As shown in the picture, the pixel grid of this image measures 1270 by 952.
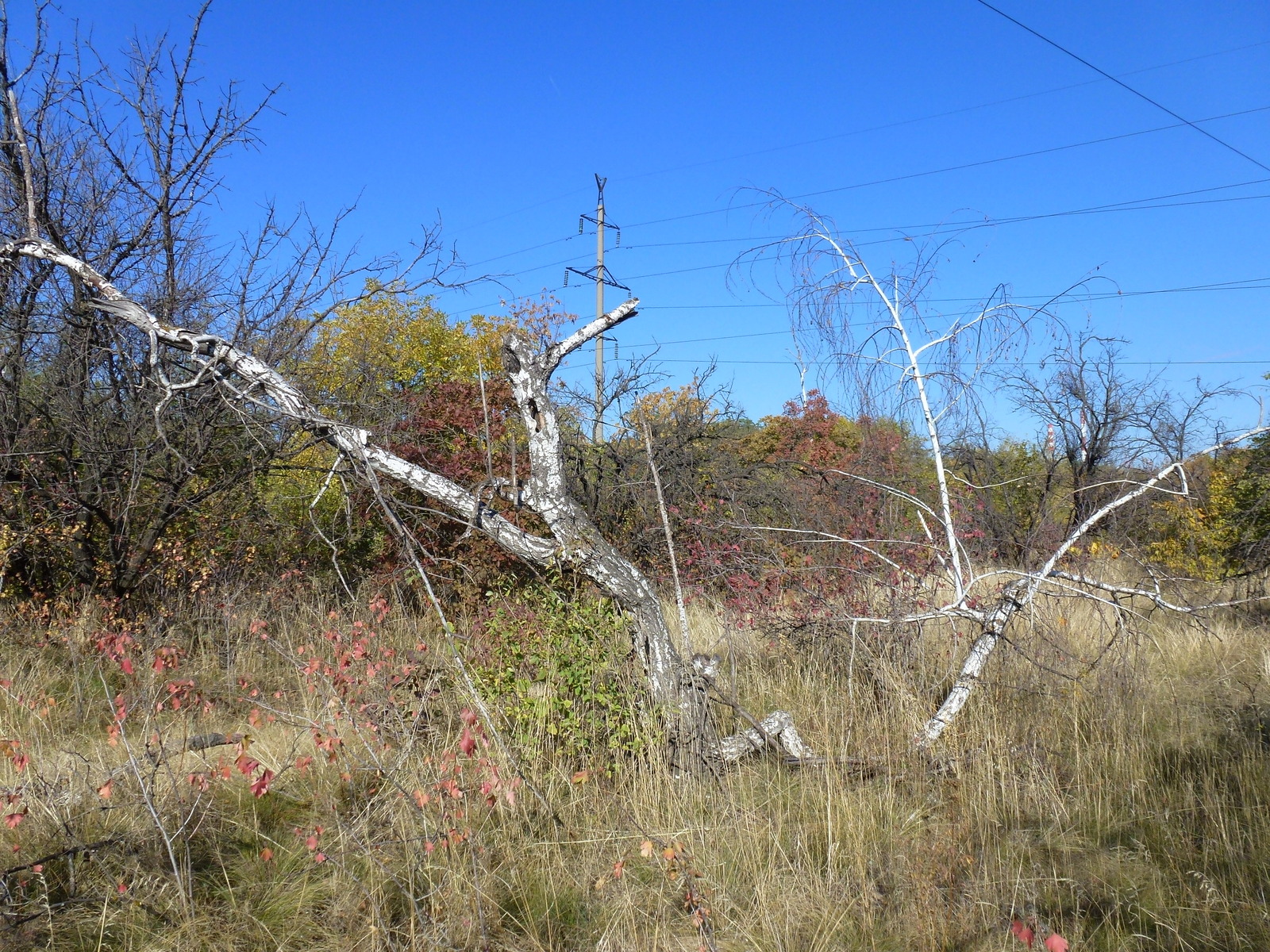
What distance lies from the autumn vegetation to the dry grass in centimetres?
2

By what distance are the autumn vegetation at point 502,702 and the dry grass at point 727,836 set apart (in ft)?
0.06

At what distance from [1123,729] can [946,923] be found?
2.33 metres

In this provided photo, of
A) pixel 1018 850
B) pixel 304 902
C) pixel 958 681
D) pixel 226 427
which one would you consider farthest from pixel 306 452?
pixel 1018 850

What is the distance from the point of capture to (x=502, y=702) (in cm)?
441

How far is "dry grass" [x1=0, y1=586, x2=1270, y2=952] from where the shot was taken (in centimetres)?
297

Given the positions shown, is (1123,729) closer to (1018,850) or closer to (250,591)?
(1018,850)

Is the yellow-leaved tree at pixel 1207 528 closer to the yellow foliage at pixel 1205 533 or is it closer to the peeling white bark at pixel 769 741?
the yellow foliage at pixel 1205 533

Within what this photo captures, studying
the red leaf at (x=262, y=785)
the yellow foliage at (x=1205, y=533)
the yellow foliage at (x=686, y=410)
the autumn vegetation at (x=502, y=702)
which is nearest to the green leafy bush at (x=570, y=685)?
the autumn vegetation at (x=502, y=702)

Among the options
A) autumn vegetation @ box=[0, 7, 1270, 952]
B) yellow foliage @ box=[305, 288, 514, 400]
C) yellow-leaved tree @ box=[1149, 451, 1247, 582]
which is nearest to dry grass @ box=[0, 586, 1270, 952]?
autumn vegetation @ box=[0, 7, 1270, 952]

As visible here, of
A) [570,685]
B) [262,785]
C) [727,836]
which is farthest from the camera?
[570,685]

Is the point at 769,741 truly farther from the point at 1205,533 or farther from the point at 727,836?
the point at 1205,533

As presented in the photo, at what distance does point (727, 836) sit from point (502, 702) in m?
1.40

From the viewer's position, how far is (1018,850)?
359 cm

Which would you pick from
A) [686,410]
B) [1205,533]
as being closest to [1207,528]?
[1205,533]
